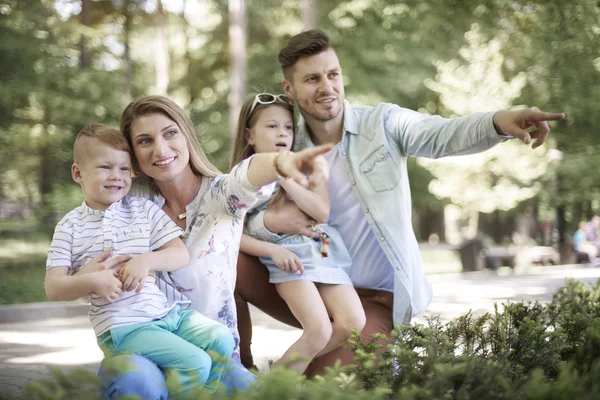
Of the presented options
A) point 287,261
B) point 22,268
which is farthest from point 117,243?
point 22,268

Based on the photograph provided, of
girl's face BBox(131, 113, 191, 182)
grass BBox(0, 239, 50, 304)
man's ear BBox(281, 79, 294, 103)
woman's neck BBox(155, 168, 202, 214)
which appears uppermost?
man's ear BBox(281, 79, 294, 103)

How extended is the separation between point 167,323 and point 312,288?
3.52 feet

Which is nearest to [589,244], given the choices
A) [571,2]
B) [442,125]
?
[571,2]

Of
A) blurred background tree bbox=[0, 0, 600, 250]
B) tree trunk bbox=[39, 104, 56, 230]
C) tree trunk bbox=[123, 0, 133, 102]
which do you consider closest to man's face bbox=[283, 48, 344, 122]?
blurred background tree bbox=[0, 0, 600, 250]

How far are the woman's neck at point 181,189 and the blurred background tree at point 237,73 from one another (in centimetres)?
428

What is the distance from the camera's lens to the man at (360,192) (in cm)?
364

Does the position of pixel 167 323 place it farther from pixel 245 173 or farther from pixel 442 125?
pixel 442 125

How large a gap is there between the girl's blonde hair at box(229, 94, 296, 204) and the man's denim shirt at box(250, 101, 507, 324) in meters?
0.18

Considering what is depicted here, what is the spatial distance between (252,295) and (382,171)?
96 cm

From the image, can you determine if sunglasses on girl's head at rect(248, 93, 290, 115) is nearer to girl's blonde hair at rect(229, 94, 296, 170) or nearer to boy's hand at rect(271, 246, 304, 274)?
girl's blonde hair at rect(229, 94, 296, 170)

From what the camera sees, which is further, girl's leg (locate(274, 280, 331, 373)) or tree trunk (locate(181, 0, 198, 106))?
tree trunk (locate(181, 0, 198, 106))

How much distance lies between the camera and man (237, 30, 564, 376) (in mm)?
3637

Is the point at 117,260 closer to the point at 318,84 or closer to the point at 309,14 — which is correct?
the point at 318,84

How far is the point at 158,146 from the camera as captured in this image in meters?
2.77
